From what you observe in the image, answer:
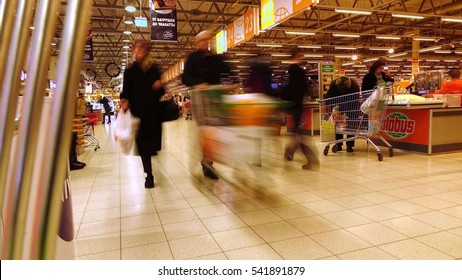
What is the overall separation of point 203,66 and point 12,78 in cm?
326

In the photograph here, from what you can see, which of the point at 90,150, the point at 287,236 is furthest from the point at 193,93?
the point at 90,150

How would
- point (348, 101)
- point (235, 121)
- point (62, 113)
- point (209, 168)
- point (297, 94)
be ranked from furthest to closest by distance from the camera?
point (348, 101), point (297, 94), point (209, 168), point (235, 121), point (62, 113)

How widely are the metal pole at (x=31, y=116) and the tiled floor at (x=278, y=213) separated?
1841 millimetres

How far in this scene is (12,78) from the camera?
600 millimetres

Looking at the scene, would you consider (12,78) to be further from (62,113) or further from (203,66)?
(203,66)

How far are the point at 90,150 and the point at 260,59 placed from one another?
15.5 ft

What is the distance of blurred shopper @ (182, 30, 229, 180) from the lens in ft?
12.4

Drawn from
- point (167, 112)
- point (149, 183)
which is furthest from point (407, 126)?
point (149, 183)

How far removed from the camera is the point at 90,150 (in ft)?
26.0

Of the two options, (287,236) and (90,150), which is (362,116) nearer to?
(287,236)

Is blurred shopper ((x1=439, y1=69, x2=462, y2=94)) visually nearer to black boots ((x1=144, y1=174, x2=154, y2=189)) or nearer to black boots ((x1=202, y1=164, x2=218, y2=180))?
black boots ((x1=202, y1=164, x2=218, y2=180))

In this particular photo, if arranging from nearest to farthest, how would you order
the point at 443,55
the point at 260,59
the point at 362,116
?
the point at 260,59 < the point at 362,116 < the point at 443,55

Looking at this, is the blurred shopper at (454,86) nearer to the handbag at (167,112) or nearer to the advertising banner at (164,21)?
the handbag at (167,112)
